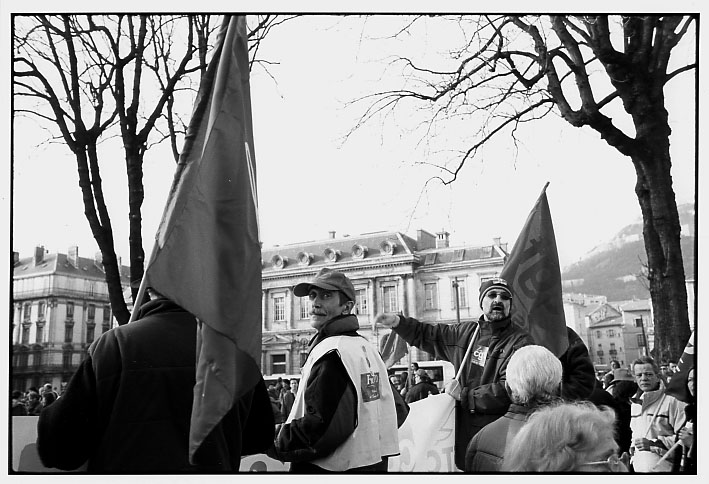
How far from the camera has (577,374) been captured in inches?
180

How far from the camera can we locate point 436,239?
7.30m

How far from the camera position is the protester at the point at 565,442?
7.54 feet

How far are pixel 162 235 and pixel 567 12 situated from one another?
2875 millimetres

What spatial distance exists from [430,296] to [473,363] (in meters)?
2.62

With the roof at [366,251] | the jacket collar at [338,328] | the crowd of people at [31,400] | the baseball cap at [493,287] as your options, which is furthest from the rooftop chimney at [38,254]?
the baseball cap at [493,287]

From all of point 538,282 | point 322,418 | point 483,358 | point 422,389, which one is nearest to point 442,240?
point 422,389

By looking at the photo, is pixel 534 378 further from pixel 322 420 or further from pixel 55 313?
pixel 55 313

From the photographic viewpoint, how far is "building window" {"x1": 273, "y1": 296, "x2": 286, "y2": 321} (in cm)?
661

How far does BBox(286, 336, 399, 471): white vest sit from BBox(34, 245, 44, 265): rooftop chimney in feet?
9.09

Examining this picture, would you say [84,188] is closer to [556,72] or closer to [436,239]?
[436,239]

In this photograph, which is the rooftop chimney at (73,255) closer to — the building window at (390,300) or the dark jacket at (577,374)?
the building window at (390,300)

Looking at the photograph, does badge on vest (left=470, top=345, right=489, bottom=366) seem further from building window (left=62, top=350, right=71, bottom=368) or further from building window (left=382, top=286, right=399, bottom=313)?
building window (left=62, top=350, right=71, bottom=368)

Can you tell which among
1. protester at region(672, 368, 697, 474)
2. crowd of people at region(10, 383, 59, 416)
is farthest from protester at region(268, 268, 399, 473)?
crowd of people at region(10, 383, 59, 416)
